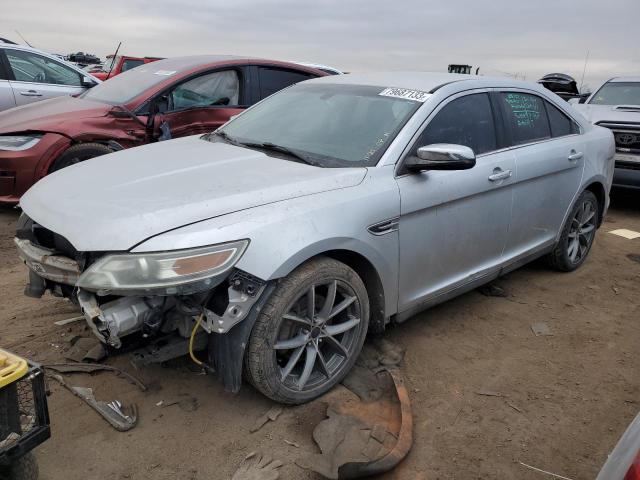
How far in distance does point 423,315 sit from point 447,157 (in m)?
1.37

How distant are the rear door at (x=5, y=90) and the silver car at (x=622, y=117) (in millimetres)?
7988

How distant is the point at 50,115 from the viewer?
571 centimetres

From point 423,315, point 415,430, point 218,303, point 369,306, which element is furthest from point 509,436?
point 218,303

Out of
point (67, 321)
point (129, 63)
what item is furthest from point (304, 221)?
point (129, 63)

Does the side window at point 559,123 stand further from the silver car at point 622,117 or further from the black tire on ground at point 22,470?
the black tire on ground at point 22,470

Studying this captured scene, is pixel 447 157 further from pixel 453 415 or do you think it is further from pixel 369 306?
pixel 453 415

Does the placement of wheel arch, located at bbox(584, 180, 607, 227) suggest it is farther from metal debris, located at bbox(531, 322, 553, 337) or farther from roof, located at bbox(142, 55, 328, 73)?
roof, located at bbox(142, 55, 328, 73)

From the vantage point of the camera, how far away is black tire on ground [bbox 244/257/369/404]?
2576mm

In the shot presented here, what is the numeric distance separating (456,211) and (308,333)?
123 cm

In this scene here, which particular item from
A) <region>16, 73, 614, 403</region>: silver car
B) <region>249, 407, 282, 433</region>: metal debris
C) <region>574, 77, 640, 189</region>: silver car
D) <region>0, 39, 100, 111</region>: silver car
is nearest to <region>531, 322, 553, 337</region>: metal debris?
<region>16, 73, 614, 403</region>: silver car

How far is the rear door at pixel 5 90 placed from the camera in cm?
747

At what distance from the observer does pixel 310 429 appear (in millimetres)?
2713

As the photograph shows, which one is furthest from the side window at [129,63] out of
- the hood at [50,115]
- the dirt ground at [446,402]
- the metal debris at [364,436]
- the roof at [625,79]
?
the metal debris at [364,436]

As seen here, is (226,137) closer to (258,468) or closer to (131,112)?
(258,468)
